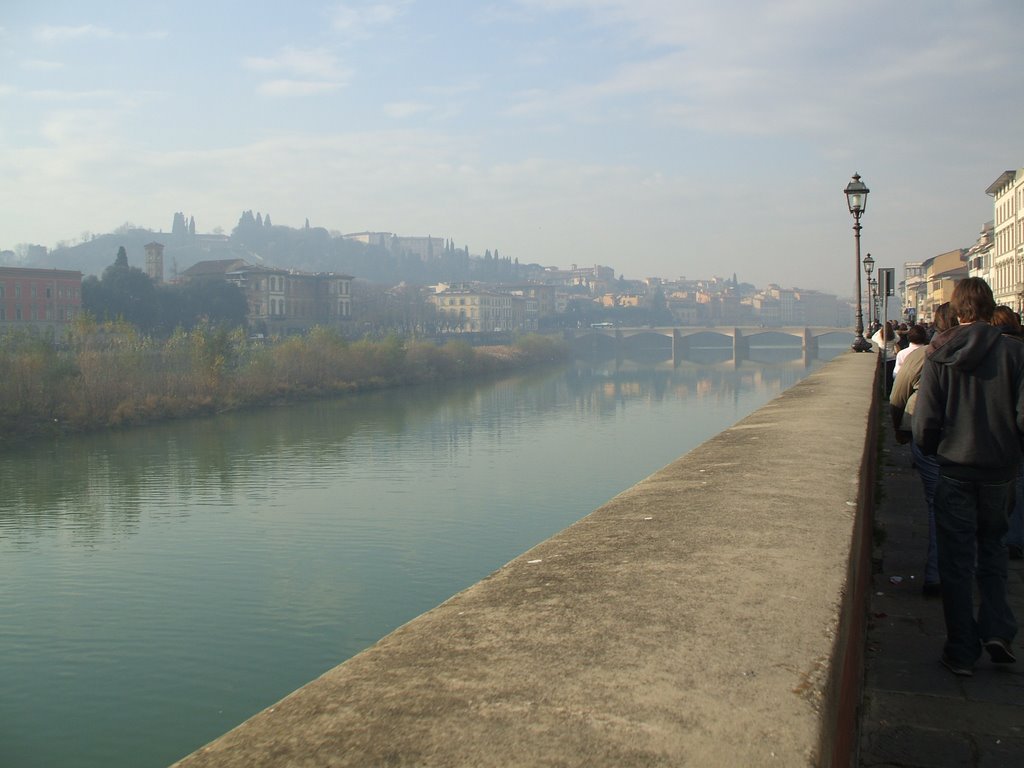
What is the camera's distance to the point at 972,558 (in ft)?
8.80

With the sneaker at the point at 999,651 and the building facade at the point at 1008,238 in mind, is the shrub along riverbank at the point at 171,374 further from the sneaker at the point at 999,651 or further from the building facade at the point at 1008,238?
the sneaker at the point at 999,651

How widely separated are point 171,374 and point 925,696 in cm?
3277

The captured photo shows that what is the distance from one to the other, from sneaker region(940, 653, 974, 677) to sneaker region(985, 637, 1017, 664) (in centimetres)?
8

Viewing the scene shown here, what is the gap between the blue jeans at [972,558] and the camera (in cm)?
265

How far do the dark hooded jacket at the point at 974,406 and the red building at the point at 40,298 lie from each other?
4765 centimetres

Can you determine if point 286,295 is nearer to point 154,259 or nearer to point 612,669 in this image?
point 154,259

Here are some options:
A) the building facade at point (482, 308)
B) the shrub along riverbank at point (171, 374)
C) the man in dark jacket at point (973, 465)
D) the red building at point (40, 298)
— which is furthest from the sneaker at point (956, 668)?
the building facade at point (482, 308)

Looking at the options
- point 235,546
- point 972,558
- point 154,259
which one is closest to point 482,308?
point 154,259

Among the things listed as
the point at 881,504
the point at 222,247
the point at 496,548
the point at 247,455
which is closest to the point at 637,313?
the point at 222,247

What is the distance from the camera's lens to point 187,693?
29.6 ft

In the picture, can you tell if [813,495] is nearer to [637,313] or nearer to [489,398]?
[489,398]

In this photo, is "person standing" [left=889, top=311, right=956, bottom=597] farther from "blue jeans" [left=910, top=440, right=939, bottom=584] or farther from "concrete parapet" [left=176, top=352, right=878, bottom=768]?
"concrete parapet" [left=176, top=352, right=878, bottom=768]

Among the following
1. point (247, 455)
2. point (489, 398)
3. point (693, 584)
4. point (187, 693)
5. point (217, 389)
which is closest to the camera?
point (693, 584)

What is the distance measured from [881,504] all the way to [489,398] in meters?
34.2
